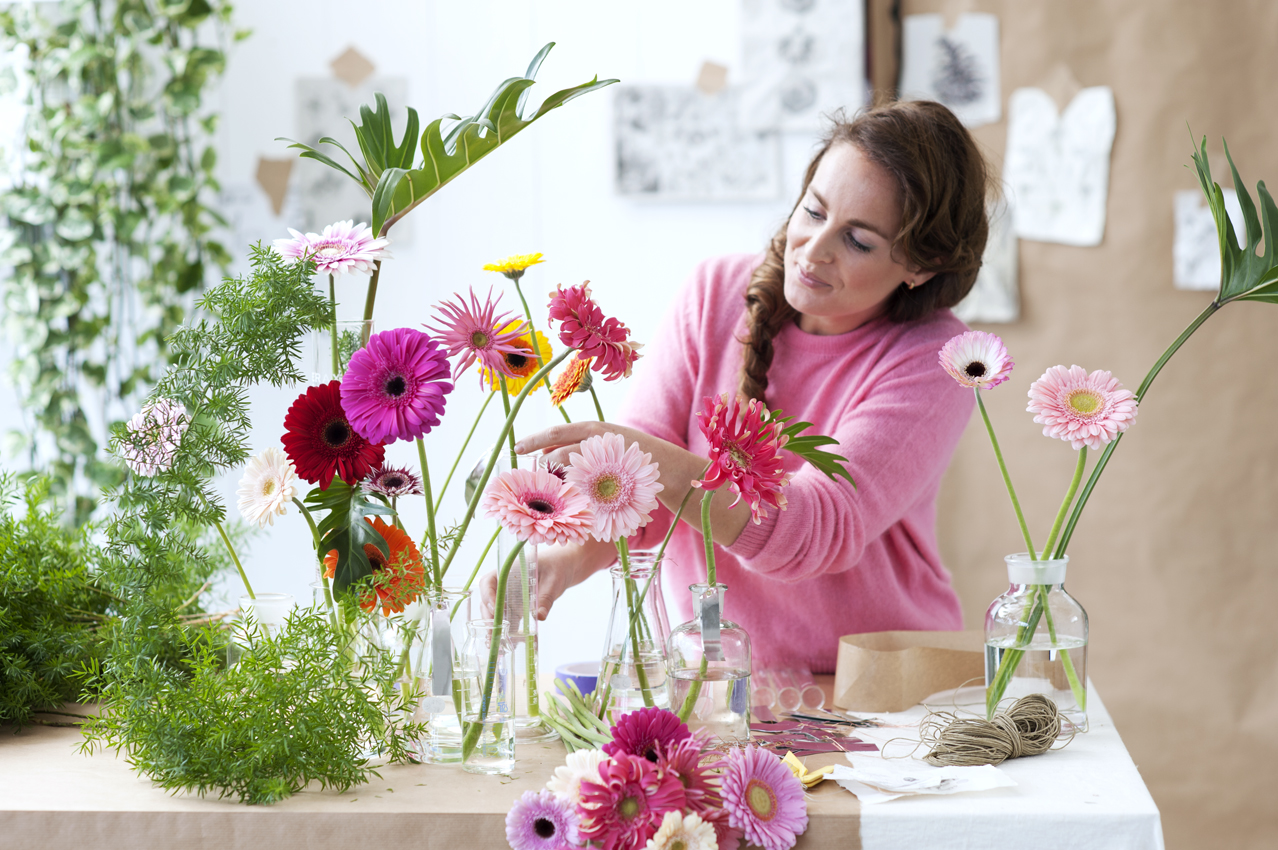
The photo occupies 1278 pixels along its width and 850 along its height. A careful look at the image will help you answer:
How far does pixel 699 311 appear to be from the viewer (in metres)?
1.59

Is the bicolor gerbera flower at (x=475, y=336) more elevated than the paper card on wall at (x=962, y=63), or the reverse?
the paper card on wall at (x=962, y=63)

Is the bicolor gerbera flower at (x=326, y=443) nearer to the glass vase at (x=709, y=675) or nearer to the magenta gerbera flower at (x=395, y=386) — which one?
the magenta gerbera flower at (x=395, y=386)

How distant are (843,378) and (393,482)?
0.78 m

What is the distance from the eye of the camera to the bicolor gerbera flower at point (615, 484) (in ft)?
2.58

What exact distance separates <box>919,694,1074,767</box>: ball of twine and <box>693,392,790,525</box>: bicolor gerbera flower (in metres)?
0.30

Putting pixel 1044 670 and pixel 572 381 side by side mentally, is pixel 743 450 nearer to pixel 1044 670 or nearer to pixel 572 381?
pixel 572 381

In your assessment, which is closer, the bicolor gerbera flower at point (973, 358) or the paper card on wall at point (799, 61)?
the bicolor gerbera flower at point (973, 358)

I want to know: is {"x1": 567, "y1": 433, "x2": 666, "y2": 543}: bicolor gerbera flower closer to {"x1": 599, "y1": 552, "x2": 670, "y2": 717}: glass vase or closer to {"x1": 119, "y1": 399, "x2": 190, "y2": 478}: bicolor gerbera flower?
{"x1": 599, "y1": 552, "x2": 670, "y2": 717}: glass vase

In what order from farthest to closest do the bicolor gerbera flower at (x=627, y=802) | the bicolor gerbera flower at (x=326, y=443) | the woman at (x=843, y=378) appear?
the woman at (x=843, y=378)
the bicolor gerbera flower at (x=326, y=443)
the bicolor gerbera flower at (x=627, y=802)

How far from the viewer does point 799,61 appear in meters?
2.40

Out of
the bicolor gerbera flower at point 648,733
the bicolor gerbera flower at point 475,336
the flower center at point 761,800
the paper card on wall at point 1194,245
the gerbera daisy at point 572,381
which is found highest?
the paper card on wall at point 1194,245

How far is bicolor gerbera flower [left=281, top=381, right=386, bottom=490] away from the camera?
2.71 ft

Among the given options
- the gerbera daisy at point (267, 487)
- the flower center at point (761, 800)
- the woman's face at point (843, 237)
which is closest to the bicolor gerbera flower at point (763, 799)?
the flower center at point (761, 800)

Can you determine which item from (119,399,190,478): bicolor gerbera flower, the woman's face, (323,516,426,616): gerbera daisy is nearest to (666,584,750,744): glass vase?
(323,516,426,616): gerbera daisy
